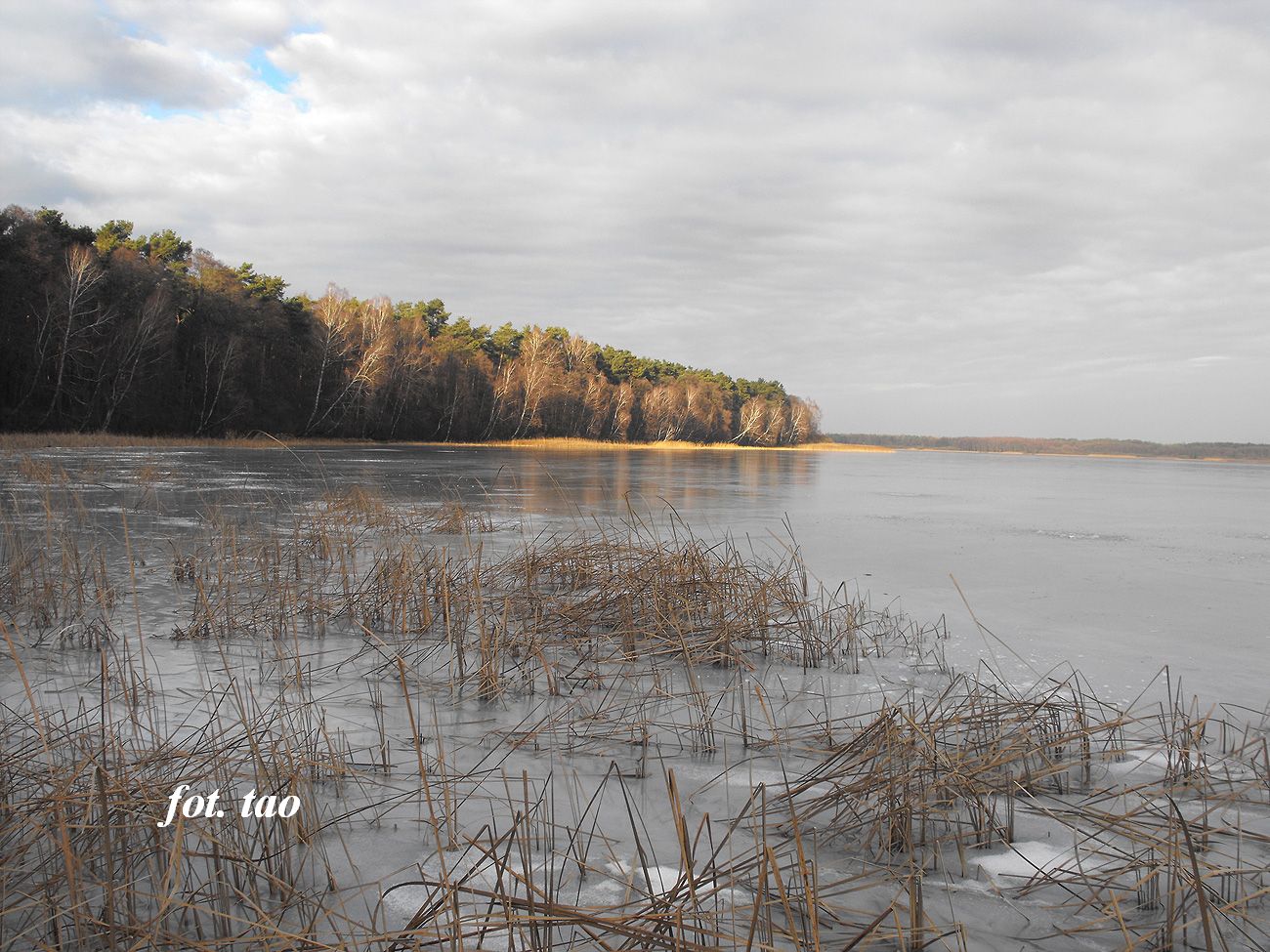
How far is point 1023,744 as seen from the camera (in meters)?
3.10

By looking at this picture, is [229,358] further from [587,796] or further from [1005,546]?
[587,796]

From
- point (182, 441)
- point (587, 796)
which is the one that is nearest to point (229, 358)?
point (182, 441)

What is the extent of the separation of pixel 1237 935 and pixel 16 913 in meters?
3.13

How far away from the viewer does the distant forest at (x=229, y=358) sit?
32938 mm

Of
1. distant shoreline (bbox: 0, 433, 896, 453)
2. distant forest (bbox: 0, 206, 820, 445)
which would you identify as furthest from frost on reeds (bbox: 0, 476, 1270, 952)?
distant forest (bbox: 0, 206, 820, 445)

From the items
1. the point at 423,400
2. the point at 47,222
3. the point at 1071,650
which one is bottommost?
the point at 1071,650

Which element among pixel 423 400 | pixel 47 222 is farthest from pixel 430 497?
pixel 423 400

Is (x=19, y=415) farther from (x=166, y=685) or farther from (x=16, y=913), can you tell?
(x=16, y=913)

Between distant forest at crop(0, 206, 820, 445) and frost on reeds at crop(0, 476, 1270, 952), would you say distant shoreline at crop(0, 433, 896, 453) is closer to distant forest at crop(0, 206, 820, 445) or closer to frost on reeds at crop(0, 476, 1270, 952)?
distant forest at crop(0, 206, 820, 445)

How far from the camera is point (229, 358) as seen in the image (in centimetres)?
3959

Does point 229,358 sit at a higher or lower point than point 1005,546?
higher

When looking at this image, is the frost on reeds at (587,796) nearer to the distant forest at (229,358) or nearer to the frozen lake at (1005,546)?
the frozen lake at (1005,546)

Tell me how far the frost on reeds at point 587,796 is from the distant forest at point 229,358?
116ft

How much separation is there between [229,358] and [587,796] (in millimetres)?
42829
